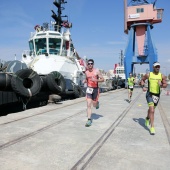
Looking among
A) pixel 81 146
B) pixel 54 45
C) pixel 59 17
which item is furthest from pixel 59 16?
pixel 81 146

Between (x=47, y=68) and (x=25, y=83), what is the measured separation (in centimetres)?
605

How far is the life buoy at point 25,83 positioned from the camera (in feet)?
32.8

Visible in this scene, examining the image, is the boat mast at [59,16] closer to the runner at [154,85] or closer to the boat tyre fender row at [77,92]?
the boat tyre fender row at [77,92]

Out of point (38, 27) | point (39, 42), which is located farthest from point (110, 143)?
point (38, 27)

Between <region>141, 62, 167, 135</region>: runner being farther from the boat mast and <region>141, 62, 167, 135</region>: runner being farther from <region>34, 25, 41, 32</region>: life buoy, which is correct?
the boat mast

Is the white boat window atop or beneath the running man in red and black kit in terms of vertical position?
atop

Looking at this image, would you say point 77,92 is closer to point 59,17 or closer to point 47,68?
point 47,68

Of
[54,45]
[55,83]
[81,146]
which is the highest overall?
[54,45]

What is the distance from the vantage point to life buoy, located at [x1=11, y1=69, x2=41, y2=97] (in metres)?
9.99

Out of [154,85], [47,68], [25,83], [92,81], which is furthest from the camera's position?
[47,68]

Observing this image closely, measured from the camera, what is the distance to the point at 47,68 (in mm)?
17094

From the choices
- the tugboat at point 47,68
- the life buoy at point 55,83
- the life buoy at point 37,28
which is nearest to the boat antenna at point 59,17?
the tugboat at point 47,68

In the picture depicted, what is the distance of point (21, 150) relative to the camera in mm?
4016

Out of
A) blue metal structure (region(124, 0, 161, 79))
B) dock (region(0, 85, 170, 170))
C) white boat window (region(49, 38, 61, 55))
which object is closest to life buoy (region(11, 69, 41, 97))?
dock (region(0, 85, 170, 170))
